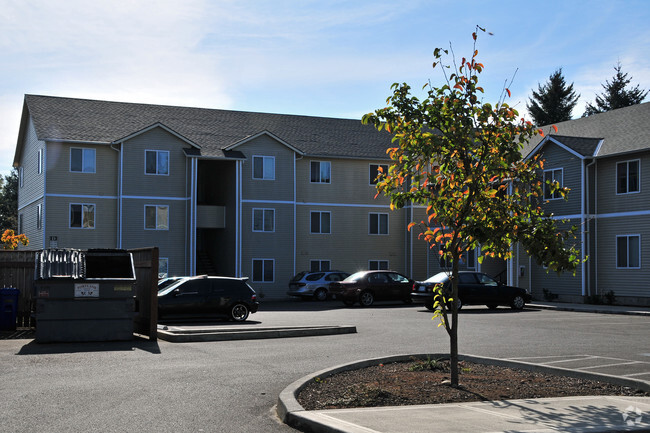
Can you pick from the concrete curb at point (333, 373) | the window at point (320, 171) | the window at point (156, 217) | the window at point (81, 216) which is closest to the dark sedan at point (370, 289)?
the window at point (156, 217)

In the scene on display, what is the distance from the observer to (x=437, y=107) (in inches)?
389

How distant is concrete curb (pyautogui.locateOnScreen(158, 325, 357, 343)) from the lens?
16609 millimetres

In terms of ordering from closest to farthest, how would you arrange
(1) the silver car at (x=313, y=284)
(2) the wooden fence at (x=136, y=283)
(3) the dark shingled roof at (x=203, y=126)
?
(2) the wooden fence at (x=136, y=283) → (1) the silver car at (x=313, y=284) → (3) the dark shingled roof at (x=203, y=126)

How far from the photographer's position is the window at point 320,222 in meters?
44.7

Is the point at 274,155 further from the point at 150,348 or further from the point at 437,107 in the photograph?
the point at 437,107

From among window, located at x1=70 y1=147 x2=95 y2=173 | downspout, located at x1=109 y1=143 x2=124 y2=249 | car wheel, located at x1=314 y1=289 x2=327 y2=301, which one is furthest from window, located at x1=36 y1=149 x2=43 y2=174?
car wheel, located at x1=314 y1=289 x2=327 y2=301

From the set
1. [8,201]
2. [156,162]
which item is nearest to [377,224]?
[156,162]

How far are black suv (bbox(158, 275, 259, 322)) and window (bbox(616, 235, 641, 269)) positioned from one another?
17973mm

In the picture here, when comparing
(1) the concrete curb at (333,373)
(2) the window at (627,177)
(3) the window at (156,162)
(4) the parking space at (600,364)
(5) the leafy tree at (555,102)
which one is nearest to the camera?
(1) the concrete curb at (333,373)

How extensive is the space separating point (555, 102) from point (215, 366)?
68.7 m

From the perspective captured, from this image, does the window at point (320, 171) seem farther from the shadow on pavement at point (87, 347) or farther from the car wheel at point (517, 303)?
the shadow on pavement at point (87, 347)

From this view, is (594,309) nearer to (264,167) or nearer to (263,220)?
(263,220)

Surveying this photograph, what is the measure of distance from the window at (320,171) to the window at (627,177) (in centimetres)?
1786

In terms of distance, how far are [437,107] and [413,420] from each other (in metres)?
4.28
